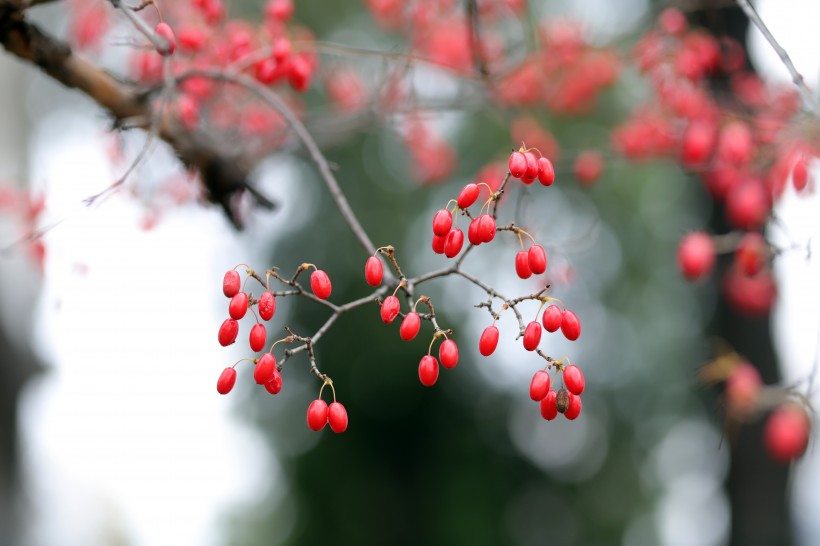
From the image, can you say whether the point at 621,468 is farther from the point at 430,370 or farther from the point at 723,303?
the point at 430,370

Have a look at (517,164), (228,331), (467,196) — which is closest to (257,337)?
(228,331)

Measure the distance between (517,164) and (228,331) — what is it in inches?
25.5

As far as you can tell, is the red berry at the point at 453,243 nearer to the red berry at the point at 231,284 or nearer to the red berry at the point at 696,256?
the red berry at the point at 231,284

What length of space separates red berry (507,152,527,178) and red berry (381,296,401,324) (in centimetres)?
33

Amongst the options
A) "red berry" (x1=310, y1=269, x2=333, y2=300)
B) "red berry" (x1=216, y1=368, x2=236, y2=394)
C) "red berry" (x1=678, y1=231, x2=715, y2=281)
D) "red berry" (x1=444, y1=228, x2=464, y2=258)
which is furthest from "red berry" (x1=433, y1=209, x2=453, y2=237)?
"red berry" (x1=678, y1=231, x2=715, y2=281)

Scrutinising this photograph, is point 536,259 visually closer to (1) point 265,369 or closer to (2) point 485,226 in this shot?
(2) point 485,226

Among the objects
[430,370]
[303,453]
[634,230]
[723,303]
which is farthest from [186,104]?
[634,230]

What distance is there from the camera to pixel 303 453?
1107 cm

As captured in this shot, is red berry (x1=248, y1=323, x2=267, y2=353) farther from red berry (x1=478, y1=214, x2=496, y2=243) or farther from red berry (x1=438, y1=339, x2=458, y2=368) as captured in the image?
red berry (x1=478, y1=214, x2=496, y2=243)

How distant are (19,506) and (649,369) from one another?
9.23 meters

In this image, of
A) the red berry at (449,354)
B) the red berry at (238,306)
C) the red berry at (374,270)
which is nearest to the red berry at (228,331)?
the red berry at (238,306)

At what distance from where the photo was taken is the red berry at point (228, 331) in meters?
1.52

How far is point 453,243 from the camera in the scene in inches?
59.0

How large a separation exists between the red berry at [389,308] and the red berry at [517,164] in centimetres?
33
